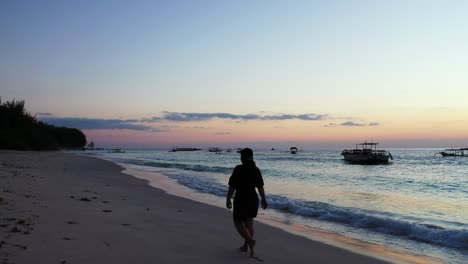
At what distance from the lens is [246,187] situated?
271 inches

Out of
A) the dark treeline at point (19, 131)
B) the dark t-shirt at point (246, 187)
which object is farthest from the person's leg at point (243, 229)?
the dark treeline at point (19, 131)

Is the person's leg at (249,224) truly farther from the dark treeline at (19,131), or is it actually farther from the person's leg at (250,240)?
the dark treeline at (19,131)

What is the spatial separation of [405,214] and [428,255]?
20.4 feet

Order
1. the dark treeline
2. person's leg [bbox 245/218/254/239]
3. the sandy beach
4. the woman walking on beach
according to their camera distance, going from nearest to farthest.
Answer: the sandy beach, the woman walking on beach, person's leg [bbox 245/218/254/239], the dark treeline

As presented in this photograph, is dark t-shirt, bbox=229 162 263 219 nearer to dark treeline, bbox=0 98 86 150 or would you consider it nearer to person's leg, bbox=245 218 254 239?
person's leg, bbox=245 218 254 239

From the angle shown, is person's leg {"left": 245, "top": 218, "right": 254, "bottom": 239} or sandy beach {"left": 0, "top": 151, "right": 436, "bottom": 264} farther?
person's leg {"left": 245, "top": 218, "right": 254, "bottom": 239}

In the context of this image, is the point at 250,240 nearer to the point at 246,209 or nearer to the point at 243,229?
the point at 243,229

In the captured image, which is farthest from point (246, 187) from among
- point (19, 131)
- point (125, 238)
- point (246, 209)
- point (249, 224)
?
point (19, 131)

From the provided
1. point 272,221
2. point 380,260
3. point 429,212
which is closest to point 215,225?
point 272,221

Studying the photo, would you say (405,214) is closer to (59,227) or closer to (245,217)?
(245,217)

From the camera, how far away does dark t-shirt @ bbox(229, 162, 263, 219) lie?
688 centimetres

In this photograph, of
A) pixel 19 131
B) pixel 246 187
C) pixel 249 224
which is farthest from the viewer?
pixel 19 131

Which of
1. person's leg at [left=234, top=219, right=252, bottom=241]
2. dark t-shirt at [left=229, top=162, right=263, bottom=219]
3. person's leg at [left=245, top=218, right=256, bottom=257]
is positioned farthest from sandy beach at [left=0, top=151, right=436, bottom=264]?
dark t-shirt at [left=229, top=162, right=263, bottom=219]

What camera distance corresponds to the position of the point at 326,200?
18281 millimetres
